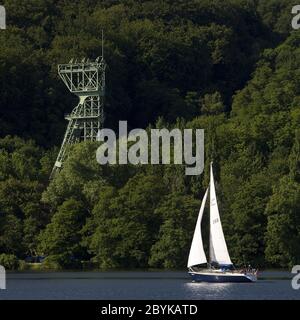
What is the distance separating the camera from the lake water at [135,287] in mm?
67438

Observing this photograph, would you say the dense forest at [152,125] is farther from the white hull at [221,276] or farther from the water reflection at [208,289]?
the water reflection at [208,289]

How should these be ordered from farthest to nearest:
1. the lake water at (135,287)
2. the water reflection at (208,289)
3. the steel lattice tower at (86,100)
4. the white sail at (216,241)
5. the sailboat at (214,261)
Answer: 1. the steel lattice tower at (86,100)
2. the white sail at (216,241)
3. the sailboat at (214,261)
4. the water reflection at (208,289)
5. the lake water at (135,287)

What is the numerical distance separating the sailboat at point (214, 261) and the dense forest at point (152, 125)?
10605mm

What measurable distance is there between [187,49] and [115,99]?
1236cm

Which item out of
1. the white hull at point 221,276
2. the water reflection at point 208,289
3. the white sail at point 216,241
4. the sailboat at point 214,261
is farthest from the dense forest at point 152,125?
the water reflection at point 208,289

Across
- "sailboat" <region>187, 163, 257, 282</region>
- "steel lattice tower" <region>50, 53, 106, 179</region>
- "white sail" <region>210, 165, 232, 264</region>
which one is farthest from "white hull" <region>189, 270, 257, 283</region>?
"steel lattice tower" <region>50, 53, 106, 179</region>

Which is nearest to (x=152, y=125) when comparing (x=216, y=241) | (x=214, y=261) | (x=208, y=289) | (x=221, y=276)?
(x=216, y=241)

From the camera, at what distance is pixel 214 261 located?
82688 mm

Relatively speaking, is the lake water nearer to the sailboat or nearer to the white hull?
the white hull

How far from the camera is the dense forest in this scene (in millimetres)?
96375

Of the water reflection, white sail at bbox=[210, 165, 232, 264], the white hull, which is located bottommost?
the water reflection

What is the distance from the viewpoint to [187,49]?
145 meters

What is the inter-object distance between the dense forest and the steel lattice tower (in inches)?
137
